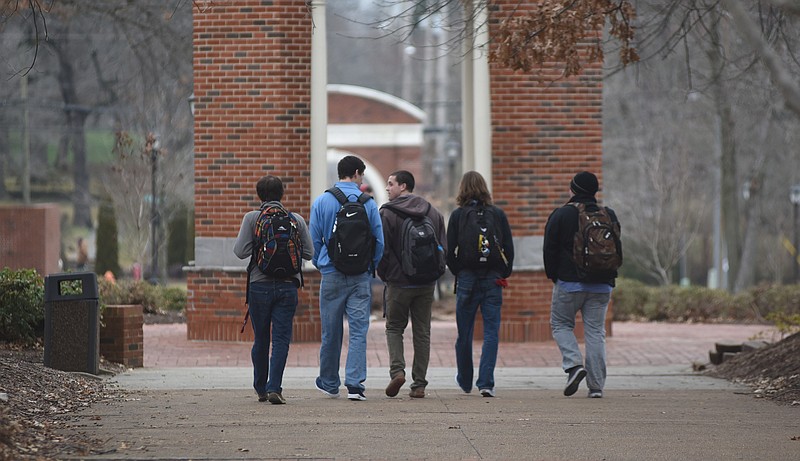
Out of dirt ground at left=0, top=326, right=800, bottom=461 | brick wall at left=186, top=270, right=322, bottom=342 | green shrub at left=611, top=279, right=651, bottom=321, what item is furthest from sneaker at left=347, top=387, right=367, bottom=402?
green shrub at left=611, top=279, right=651, bottom=321

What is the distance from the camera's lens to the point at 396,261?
9.70 metres

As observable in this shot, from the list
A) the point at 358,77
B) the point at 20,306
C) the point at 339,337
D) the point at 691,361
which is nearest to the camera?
the point at 339,337

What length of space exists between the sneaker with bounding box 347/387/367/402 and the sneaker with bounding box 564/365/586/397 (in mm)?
1693

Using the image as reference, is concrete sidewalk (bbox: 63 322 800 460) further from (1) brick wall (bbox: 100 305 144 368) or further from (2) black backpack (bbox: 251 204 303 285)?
(2) black backpack (bbox: 251 204 303 285)

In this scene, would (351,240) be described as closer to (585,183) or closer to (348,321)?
(348,321)

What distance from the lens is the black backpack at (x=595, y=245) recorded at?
9828mm

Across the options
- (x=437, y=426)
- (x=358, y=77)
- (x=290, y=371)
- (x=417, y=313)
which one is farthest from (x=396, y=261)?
(x=358, y=77)

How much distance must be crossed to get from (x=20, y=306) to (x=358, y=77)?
199ft

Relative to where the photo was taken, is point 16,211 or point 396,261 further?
point 16,211

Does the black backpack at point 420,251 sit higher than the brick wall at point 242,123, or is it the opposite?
the brick wall at point 242,123

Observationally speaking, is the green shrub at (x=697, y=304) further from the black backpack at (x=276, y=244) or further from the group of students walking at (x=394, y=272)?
the black backpack at (x=276, y=244)

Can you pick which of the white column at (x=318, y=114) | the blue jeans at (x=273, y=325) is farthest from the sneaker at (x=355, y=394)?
the white column at (x=318, y=114)

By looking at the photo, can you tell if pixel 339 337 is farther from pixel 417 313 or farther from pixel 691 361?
pixel 691 361

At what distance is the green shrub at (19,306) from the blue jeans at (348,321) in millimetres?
3169
